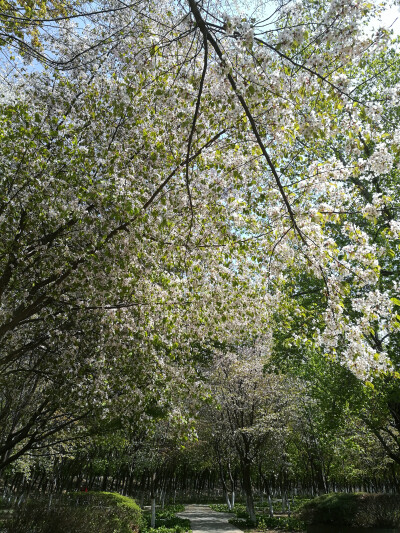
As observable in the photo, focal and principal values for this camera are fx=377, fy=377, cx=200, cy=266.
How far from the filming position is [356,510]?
17.4 meters

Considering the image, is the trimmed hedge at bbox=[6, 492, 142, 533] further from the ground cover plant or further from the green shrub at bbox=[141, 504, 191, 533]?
the green shrub at bbox=[141, 504, 191, 533]

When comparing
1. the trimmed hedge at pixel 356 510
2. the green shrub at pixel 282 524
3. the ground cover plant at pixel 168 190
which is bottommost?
the green shrub at pixel 282 524

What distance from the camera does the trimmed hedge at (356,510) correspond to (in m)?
16.7

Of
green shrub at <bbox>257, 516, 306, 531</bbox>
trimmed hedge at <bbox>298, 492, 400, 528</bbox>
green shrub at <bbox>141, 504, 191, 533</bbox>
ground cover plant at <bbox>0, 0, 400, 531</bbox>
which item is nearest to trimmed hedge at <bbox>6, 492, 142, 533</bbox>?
ground cover plant at <bbox>0, 0, 400, 531</bbox>

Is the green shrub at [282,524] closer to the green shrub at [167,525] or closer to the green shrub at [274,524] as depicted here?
the green shrub at [274,524]

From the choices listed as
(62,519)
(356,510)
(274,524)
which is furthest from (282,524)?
(62,519)

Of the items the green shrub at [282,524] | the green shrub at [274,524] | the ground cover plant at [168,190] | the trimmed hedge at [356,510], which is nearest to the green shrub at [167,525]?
the green shrub at [274,524]

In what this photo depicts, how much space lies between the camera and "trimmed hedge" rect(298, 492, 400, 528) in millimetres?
16703

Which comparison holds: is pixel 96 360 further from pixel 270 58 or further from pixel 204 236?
pixel 270 58

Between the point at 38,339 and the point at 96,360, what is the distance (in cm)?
152

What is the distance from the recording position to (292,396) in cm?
2220

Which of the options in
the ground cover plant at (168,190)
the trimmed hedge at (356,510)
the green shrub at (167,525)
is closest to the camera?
the ground cover plant at (168,190)

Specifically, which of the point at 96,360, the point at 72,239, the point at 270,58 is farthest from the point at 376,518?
the point at 270,58

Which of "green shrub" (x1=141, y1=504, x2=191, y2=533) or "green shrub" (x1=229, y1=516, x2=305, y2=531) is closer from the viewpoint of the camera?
"green shrub" (x1=141, y1=504, x2=191, y2=533)
